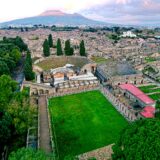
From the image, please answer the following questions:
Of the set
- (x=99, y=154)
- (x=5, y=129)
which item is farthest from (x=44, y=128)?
(x=99, y=154)

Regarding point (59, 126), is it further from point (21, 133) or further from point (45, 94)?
point (45, 94)

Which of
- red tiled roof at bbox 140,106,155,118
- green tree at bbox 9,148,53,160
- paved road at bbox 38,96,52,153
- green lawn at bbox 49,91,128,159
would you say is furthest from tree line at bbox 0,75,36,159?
red tiled roof at bbox 140,106,155,118

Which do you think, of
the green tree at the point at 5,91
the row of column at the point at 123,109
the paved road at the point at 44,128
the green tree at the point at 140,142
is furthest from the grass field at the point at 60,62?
the green tree at the point at 140,142

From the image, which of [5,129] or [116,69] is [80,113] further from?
[116,69]

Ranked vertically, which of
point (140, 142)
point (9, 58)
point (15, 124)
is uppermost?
point (140, 142)

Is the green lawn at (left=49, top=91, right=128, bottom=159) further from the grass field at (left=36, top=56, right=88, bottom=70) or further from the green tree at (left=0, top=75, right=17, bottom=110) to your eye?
the grass field at (left=36, top=56, right=88, bottom=70)

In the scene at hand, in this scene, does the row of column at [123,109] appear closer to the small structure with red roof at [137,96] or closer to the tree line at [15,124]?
the small structure with red roof at [137,96]
